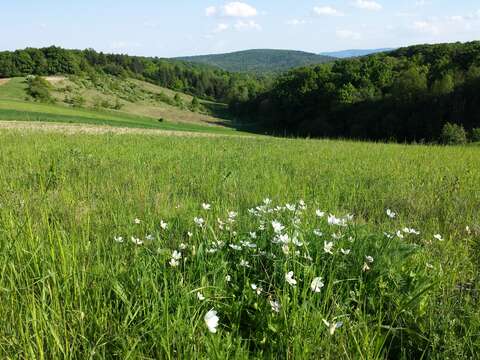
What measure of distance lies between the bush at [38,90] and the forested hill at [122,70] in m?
22.5

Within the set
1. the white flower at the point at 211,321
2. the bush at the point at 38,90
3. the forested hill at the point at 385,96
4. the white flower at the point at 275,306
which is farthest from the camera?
the bush at the point at 38,90

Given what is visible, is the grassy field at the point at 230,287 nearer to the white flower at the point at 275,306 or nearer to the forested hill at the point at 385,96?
the white flower at the point at 275,306

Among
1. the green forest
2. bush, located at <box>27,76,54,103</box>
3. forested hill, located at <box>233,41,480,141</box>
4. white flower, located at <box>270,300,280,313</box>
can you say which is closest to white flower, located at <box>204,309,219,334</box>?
white flower, located at <box>270,300,280,313</box>

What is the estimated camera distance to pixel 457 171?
7246 mm

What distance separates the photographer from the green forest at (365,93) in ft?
193

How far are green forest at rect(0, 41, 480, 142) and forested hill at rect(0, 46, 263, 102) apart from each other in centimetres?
35

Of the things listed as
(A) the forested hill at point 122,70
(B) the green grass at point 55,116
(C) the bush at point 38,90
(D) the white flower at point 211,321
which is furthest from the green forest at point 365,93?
(D) the white flower at point 211,321

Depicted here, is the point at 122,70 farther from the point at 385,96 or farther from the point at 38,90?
the point at 385,96

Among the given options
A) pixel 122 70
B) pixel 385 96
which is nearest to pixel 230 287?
pixel 385 96

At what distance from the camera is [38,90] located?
72000mm

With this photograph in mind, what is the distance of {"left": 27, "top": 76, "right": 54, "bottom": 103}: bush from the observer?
71438mm

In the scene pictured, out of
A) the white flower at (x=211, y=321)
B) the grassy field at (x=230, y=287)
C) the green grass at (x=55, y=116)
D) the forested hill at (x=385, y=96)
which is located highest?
the forested hill at (x=385, y=96)

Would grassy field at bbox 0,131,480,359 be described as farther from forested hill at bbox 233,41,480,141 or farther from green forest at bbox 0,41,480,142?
forested hill at bbox 233,41,480,141

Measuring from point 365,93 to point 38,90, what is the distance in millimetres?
66954
